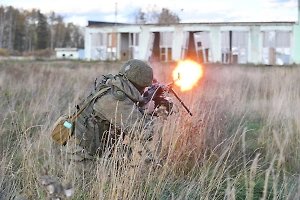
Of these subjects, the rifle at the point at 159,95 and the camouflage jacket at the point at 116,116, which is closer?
the camouflage jacket at the point at 116,116

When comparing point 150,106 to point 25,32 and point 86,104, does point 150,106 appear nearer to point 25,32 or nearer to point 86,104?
point 86,104

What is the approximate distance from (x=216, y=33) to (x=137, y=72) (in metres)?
29.2

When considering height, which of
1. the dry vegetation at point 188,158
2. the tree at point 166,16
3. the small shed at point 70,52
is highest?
the tree at point 166,16

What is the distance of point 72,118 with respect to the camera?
348 cm

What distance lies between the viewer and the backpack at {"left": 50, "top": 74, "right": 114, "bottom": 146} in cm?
330

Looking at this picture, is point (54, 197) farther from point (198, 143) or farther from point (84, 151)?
point (198, 143)

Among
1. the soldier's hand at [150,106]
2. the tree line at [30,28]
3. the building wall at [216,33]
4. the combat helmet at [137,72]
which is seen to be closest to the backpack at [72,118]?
the combat helmet at [137,72]

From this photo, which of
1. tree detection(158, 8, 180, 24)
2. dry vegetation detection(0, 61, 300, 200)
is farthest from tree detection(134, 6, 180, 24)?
dry vegetation detection(0, 61, 300, 200)

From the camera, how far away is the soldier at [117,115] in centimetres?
313

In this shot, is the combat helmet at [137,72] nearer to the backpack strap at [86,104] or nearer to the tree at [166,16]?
the backpack strap at [86,104]

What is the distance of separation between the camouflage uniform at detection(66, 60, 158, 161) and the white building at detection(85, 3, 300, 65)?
26.6 meters

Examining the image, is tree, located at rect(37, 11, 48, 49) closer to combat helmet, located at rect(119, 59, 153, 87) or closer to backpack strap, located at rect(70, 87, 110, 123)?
backpack strap, located at rect(70, 87, 110, 123)

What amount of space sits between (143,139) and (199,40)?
1244 inches

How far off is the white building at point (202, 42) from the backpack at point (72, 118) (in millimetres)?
26489
